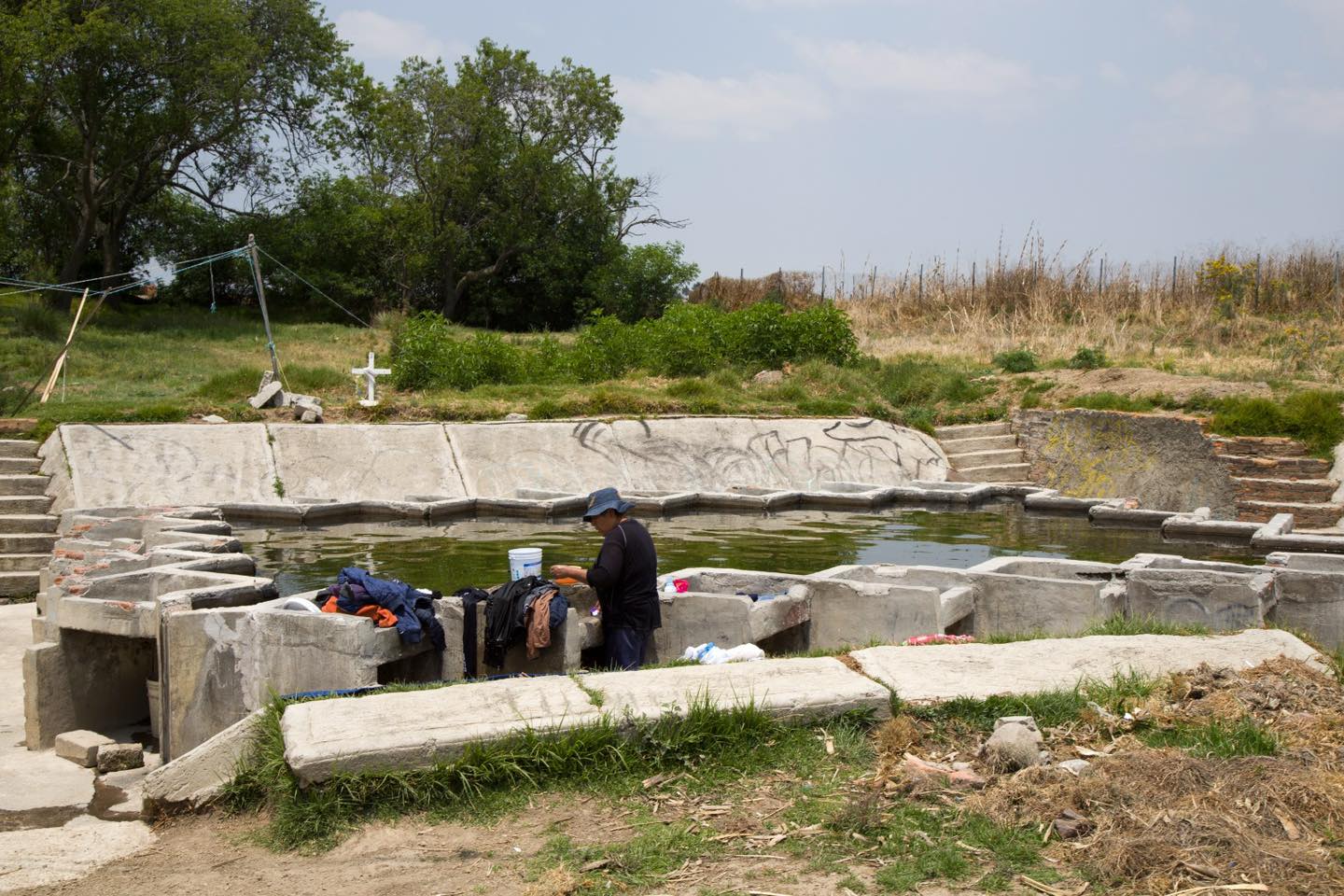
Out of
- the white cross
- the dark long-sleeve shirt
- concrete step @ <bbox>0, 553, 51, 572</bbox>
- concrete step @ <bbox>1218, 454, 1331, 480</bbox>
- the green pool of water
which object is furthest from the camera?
the white cross

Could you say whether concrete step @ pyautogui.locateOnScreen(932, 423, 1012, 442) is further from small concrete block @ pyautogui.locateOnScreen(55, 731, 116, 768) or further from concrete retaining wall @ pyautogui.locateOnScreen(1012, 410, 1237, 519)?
small concrete block @ pyautogui.locateOnScreen(55, 731, 116, 768)

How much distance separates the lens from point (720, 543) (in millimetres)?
15203

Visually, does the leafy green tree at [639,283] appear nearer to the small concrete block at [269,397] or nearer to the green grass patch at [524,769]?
the small concrete block at [269,397]

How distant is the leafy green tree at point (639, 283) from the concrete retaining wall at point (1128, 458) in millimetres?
20166

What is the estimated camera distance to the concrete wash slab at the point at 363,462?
58.0ft

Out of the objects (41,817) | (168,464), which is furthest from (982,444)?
(41,817)

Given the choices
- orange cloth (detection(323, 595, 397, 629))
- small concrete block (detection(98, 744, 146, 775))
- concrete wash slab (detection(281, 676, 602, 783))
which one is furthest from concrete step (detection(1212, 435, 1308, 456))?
small concrete block (detection(98, 744, 146, 775))

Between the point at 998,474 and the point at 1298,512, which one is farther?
the point at 998,474

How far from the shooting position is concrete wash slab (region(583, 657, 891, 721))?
5629mm

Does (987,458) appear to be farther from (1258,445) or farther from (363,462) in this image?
(363,462)

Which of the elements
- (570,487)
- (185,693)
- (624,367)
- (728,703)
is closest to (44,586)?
(185,693)

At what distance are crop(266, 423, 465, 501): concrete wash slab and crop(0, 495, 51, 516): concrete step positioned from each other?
320 cm

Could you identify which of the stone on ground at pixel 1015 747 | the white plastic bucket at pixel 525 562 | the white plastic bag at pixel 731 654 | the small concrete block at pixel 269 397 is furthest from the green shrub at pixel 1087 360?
the stone on ground at pixel 1015 747

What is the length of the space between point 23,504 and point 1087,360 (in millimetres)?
19852
